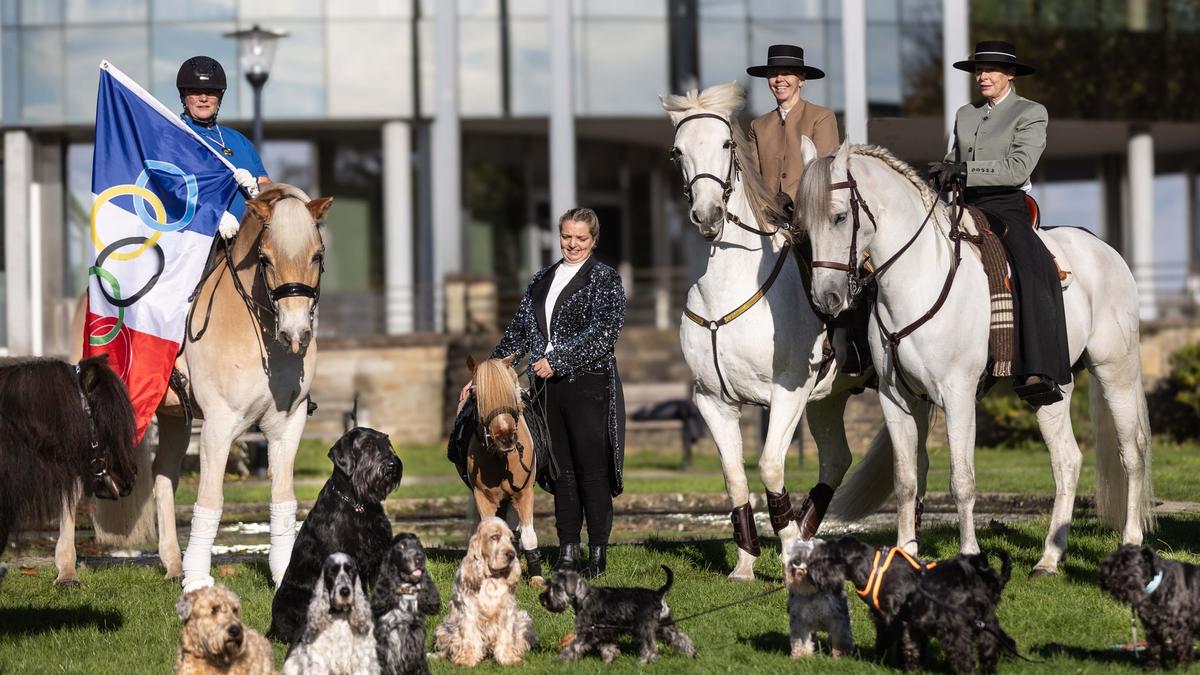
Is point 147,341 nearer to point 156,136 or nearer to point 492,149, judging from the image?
point 156,136

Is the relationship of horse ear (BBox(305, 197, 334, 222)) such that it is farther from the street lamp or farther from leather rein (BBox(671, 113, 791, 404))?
the street lamp

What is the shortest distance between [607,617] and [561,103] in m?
23.9

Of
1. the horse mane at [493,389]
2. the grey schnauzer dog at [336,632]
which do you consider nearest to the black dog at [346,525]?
the grey schnauzer dog at [336,632]

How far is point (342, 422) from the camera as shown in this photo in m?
27.2

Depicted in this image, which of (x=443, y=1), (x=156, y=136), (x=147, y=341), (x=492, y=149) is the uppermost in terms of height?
(x=443, y=1)

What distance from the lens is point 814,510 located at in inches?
423

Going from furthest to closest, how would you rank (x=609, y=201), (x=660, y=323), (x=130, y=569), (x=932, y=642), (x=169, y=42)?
(x=609, y=201) → (x=660, y=323) → (x=169, y=42) → (x=130, y=569) → (x=932, y=642)

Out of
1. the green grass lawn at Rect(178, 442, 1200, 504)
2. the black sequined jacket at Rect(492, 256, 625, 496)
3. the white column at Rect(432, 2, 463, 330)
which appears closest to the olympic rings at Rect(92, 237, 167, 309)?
the black sequined jacket at Rect(492, 256, 625, 496)

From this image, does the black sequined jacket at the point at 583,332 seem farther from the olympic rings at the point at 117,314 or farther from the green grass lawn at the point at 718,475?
the green grass lawn at the point at 718,475

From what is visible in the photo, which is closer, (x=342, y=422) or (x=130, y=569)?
(x=130, y=569)

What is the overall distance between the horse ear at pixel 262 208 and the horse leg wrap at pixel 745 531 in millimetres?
3388

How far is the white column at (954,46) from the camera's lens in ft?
102

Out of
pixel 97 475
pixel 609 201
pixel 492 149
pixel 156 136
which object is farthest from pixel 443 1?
pixel 97 475

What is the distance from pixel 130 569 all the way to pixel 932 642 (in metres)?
5.72
